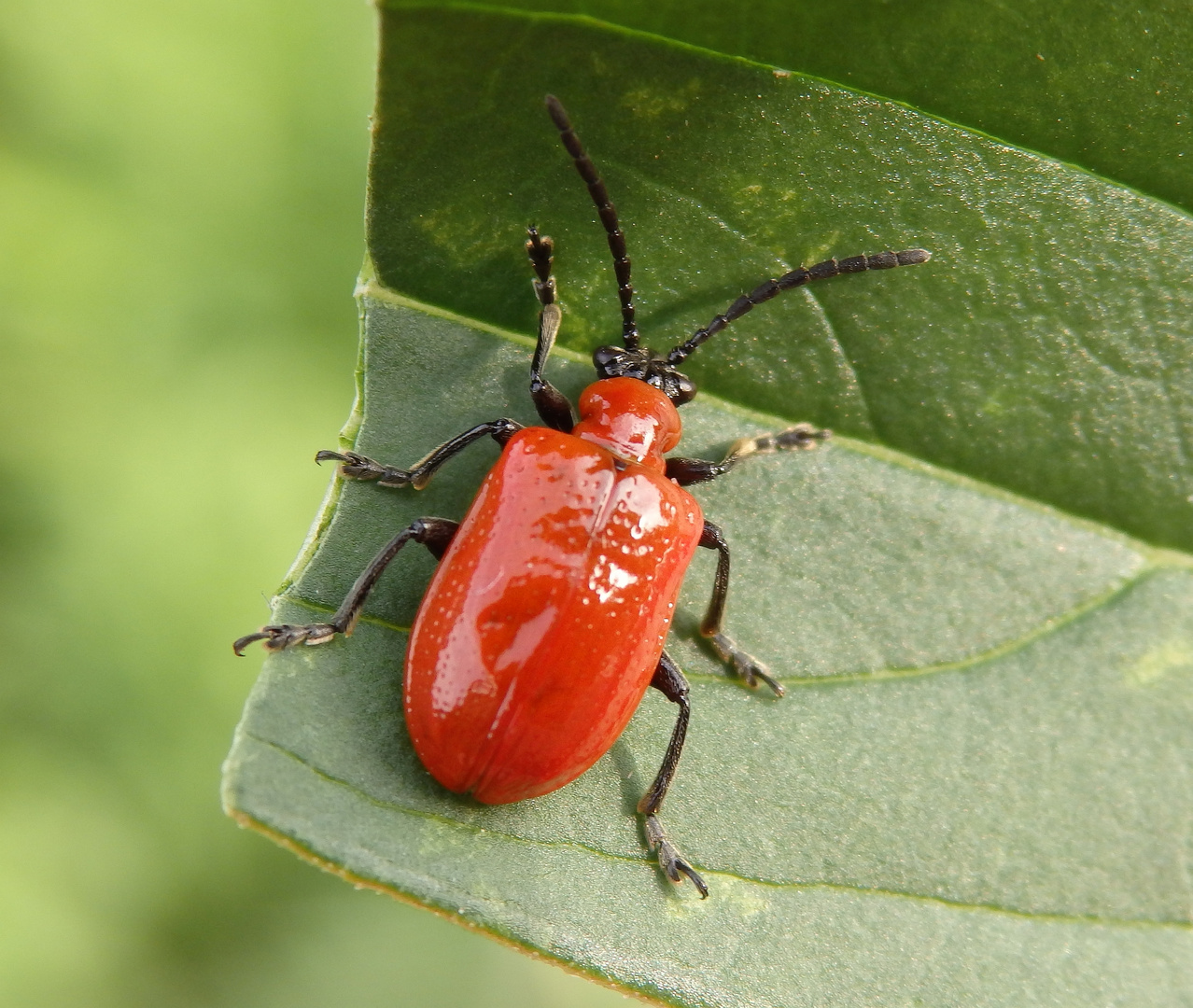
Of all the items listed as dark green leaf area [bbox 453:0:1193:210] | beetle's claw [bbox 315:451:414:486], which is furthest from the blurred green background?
dark green leaf area [bbox 453:0:1193:210]

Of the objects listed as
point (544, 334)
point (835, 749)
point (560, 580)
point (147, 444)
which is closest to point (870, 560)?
point (835, 749)

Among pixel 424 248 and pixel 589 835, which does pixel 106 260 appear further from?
pixel 589 835

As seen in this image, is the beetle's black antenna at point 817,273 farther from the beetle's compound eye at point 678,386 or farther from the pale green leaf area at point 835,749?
the pale green leaf area at point 835,749

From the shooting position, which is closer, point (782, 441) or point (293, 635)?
point (293, 635)

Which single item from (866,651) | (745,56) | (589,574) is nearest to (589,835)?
(589,574)

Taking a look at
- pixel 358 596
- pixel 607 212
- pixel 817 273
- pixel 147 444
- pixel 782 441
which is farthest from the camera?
pixel 147 444

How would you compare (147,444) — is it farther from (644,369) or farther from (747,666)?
(747,666)
